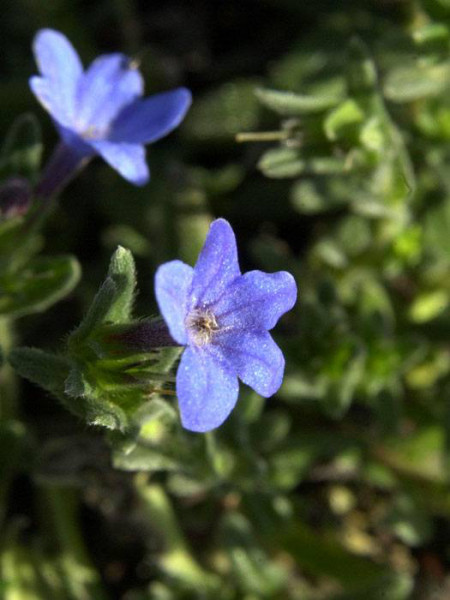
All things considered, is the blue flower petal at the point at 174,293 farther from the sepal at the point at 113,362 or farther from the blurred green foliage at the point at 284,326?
the blurred green foliage at the point at 284,326

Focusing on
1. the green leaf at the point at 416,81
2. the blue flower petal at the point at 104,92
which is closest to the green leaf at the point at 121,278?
the blue flower petal at the point at 104,92

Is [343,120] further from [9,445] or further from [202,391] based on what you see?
[9,445]

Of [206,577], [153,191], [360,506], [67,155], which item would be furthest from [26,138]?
[360,506]

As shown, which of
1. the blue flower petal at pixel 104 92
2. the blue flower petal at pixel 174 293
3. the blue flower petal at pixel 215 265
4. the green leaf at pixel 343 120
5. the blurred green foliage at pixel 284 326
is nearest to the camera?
the blue flower petal at pixel 174 293

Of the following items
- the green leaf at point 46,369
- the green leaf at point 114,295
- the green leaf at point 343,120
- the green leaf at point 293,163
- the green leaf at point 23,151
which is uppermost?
the green leaf at point 114,295

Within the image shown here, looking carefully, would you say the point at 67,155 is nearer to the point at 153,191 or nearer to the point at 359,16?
the point at 153,191

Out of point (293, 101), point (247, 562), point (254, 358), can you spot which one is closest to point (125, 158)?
point (293, 101)

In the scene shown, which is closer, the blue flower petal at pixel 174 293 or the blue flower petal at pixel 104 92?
the blue flower petal at pixel 174 293
